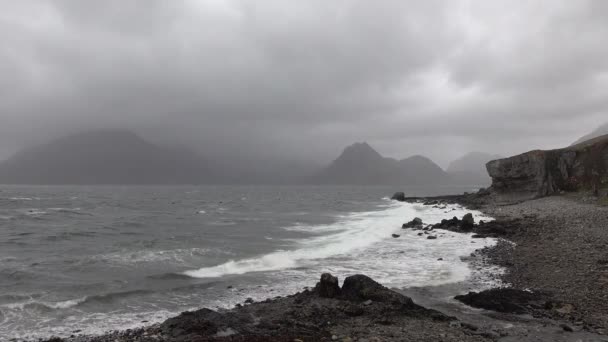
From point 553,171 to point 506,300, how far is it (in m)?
54.4

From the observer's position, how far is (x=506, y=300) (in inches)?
553

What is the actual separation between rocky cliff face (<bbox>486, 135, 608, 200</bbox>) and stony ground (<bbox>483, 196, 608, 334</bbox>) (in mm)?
22574

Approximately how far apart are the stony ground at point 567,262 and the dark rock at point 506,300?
23.7 inches

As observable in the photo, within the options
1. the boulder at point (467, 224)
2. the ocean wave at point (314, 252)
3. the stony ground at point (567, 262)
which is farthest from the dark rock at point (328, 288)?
the boulder at point (467, 224)

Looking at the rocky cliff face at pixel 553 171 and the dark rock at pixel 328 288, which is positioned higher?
the rocky cliff face at pixel 553 171

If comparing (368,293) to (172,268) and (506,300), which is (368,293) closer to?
(506,300)

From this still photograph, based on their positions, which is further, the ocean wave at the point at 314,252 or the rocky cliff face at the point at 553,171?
the rocky cliff face at the point at 553,171

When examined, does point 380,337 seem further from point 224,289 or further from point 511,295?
point 224,289

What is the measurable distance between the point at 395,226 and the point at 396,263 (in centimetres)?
2045

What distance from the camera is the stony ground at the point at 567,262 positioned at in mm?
12992

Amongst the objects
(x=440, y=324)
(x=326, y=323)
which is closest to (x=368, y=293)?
(x=326, y=323)

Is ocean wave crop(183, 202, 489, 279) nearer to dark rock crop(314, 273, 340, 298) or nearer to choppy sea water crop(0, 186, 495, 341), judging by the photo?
choppy sea water crop(0, 186, 495, 341)

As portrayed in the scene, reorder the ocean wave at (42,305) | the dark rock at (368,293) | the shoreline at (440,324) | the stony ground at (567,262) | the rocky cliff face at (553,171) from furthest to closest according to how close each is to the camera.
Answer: the rocky cliff face at (553,171) < the ocean wave at (42,305) < the dark rock at (368,293) < the stony ground at (567,262) < the shoreline at (440,324)

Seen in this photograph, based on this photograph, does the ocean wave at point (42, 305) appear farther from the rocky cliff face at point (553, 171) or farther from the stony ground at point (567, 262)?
the rocky cliff face at point (553, 171)
